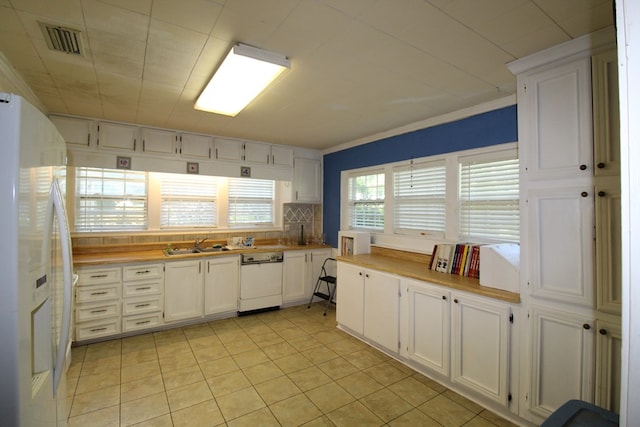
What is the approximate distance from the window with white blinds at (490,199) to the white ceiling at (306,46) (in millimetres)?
617

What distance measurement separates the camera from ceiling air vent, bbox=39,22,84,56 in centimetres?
169

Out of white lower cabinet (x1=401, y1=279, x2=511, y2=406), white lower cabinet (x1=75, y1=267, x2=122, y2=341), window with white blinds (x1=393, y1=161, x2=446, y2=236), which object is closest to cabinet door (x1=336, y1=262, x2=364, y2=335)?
white lower cabinet (x1=401, y1=279, x2=511, y2=406)

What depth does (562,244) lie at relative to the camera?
1.83m

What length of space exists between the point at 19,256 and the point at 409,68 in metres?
2.29

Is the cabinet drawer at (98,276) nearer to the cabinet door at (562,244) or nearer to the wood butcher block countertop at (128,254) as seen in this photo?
the wood butcher block countertop at (128,254)

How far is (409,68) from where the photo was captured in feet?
6.97

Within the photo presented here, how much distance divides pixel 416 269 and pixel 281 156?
2.76 metres

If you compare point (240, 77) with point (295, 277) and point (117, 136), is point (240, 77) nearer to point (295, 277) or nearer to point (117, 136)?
point (117, 136)

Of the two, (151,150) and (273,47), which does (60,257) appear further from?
(151,150)

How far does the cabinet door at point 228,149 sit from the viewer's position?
4.20 m

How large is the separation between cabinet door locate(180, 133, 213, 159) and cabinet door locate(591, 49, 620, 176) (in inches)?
155

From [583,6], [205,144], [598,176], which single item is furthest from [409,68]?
[205,144]

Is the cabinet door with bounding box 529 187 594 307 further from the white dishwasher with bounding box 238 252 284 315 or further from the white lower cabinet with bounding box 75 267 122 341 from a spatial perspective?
the white lower cabinet with bounding box 75 267 122 341

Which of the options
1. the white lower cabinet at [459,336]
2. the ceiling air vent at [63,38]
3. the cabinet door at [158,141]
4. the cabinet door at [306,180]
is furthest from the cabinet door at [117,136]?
the white lower cabinet at [459,336]
